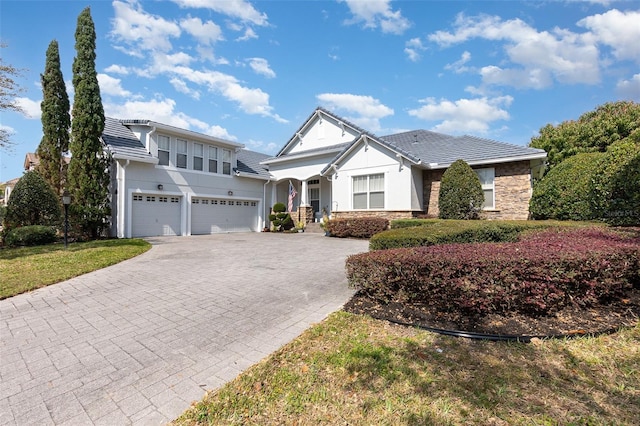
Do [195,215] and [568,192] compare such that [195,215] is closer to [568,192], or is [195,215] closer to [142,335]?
[142,335]

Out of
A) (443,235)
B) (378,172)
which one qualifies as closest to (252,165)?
(378,172)

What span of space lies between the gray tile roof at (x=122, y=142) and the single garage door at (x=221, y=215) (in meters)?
3.65

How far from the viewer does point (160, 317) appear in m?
4.32

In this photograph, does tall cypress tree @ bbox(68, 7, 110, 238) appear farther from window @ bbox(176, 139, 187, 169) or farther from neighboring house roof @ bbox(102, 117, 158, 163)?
window @ bbox(176, 139, 187, 169)

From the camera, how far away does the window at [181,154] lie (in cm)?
1664

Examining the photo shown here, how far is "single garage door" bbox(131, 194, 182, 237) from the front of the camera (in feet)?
48.9

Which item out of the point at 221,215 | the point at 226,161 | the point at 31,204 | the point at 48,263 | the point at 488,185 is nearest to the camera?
the point at 48,263

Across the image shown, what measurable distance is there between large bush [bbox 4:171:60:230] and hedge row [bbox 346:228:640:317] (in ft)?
49.0

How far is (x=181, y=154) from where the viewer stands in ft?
55.1

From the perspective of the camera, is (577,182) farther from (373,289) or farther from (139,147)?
(139,147)

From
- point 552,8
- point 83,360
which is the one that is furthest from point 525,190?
point 83,360

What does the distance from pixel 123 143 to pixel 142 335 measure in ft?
47.2

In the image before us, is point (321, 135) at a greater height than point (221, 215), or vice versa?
point (321, 135)

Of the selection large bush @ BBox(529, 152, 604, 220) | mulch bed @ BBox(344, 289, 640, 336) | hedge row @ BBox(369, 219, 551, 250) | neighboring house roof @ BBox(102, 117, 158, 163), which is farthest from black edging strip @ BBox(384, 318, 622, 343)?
neighboring house roof @ BBox(102, 117, 158, 163)
